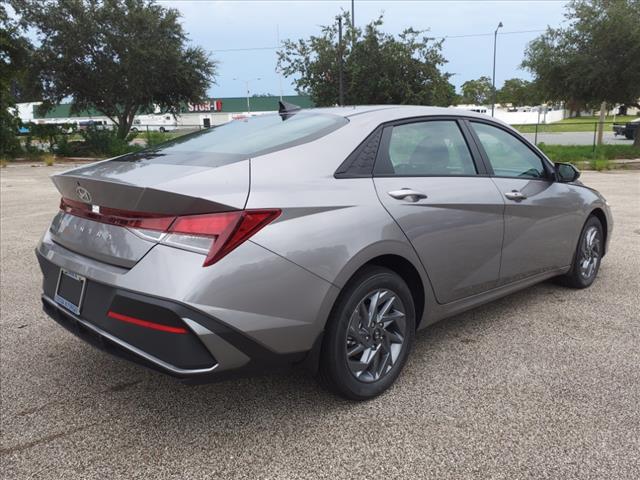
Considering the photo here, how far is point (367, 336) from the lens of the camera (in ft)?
9.52

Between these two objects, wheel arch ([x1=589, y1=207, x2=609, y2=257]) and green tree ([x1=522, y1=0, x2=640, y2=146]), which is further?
green tree ([x1=522, y1=0, x2=640, y2=146])

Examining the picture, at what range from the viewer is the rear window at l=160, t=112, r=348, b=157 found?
2.90m

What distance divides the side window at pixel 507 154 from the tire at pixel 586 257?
879 millimetres

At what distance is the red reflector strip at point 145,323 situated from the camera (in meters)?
2.28

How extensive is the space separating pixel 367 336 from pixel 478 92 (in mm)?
99369

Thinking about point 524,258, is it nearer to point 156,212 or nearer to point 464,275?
point 464,275

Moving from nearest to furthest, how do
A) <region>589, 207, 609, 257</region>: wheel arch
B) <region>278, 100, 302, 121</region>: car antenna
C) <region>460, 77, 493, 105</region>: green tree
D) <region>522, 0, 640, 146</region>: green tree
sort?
<region>278, 100, 302, 121</region>: car antenna < <region>589, 207, 609, 257</region>: wheel arch < <region>522, 0, 640, 146</region>: green tree < <region>460, 77, 493, 105</region>: green tree

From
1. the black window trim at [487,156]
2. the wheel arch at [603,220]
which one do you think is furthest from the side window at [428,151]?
the wheel arch at [603,220]

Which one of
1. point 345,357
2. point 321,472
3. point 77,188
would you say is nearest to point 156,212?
point 77,188

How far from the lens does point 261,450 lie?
2.56m

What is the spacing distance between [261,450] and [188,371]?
558mm

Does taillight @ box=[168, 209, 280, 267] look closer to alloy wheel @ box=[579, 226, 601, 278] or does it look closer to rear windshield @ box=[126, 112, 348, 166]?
rear windshield @ box=[126, 112, 348, 166]

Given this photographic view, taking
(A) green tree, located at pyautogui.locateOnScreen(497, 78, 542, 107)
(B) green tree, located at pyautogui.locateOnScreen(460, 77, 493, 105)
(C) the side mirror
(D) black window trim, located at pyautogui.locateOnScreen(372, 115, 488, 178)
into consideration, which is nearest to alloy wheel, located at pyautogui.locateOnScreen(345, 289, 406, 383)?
(D) black window trim, located at pyautogui.locateOnScreen(372, 115, 488, 178)

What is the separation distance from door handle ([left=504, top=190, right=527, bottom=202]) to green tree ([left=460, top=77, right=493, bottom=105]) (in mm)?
96542
